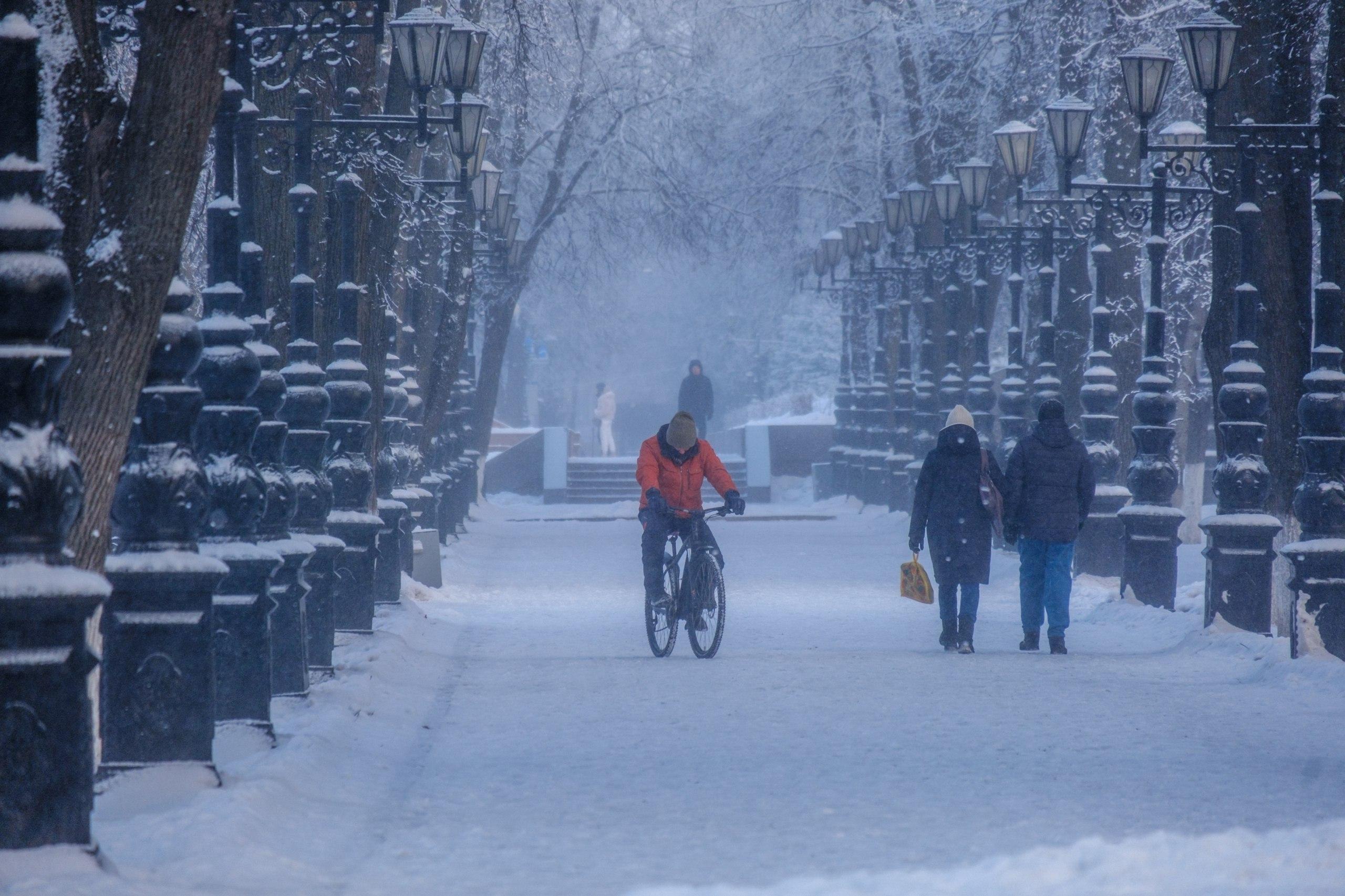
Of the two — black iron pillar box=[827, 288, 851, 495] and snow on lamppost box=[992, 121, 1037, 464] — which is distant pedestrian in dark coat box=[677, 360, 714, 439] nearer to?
black iron pillar box=[827, 288, 851, 495]

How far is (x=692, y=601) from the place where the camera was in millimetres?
12477

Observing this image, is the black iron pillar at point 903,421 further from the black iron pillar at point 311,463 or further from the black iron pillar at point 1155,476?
the black iron pillar at point 311,463

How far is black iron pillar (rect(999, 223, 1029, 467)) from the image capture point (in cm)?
2123

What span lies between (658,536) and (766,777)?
194 inches

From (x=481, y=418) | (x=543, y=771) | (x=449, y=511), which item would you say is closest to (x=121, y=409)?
(x=543, y=771)

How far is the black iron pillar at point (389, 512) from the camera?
49.8 feet

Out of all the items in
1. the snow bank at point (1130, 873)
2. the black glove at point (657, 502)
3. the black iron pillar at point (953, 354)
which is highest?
the black iron pillar at point (953, 354)

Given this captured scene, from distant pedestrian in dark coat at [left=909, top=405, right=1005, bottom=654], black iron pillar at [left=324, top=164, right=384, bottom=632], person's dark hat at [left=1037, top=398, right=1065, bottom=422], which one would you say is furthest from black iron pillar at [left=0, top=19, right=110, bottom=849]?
person's dark hat at [left=1037, top=398, right=1065, bottom=422]

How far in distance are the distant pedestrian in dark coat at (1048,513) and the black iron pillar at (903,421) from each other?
16809 mm

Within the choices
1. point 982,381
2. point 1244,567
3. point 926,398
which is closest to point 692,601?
point 1244,567

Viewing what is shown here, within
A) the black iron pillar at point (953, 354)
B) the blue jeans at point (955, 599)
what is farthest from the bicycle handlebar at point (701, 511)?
the black iron pillar at point (953, 354)

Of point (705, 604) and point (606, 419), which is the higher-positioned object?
point (606, 419)

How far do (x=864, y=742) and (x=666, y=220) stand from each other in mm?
25022

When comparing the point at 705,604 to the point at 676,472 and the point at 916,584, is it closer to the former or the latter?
the point at 676,472
